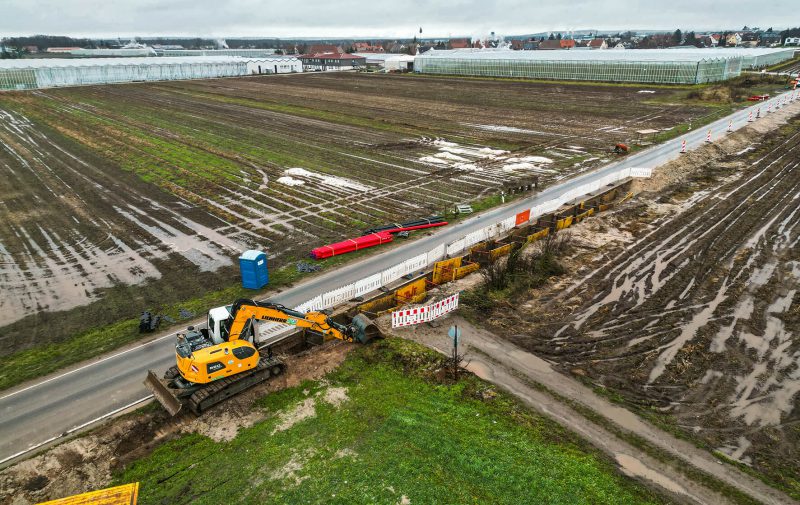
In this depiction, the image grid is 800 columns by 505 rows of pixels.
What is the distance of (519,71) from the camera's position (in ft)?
352

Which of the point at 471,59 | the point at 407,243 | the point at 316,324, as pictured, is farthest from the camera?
the point at 471,59

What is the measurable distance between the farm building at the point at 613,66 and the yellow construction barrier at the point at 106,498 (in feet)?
342

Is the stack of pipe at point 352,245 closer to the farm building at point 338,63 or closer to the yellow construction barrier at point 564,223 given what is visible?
the yellow construction barrier at point 564,223

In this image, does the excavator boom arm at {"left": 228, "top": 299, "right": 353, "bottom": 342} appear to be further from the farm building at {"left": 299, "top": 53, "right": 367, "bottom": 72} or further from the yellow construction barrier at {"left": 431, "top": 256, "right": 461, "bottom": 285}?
the farm building at {"left": 299, "top": 53, "right": 367, "bottom": 72}

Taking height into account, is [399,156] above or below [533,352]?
above

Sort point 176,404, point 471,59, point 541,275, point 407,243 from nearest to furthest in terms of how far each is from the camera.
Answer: point 176,404 < point 541,275 < point 407,243 < point 471,59

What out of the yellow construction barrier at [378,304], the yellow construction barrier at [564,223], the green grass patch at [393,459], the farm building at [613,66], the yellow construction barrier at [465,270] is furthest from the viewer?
the farm building at [613,66]

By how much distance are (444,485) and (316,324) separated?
7973 mm

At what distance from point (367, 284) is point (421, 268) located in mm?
4042

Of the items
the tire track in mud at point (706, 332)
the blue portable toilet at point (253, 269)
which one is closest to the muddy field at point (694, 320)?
the tire track in mud at point (706, 332)

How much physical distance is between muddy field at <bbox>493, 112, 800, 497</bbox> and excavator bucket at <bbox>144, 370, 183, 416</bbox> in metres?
13.3

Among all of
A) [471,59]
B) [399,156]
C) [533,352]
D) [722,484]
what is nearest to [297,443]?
[533,352]

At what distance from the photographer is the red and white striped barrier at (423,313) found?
21.3m

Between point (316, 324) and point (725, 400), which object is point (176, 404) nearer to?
point (316, 324)
